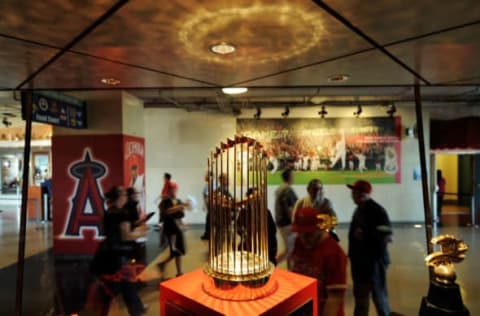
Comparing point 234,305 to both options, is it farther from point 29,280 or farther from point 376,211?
point 29,280

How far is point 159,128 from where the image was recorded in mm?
6734

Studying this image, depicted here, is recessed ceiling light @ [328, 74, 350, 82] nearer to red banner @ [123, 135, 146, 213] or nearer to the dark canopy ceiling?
the dark canopy ceiling

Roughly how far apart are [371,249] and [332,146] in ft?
14.8

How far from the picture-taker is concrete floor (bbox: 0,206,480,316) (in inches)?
116

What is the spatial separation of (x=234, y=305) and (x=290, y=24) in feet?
3.30

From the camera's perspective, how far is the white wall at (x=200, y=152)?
673 centimetres

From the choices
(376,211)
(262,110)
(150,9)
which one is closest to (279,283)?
(150,9)

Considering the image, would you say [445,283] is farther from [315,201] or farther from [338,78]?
[315,201]

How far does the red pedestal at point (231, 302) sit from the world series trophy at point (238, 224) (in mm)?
49

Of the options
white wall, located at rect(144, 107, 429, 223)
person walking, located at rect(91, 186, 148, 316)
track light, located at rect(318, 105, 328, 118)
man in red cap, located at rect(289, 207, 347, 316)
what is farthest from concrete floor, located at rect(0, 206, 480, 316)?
track light, located at rect(318, 105, 328, 118)

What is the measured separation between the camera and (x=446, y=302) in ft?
3.48

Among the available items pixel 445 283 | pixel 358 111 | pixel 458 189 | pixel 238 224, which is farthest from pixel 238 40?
pixel 458 189

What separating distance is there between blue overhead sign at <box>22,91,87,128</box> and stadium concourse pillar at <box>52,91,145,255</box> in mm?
183

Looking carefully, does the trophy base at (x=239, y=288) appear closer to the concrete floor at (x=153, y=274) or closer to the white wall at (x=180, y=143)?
the concrete floor at (x=153, y=274)
